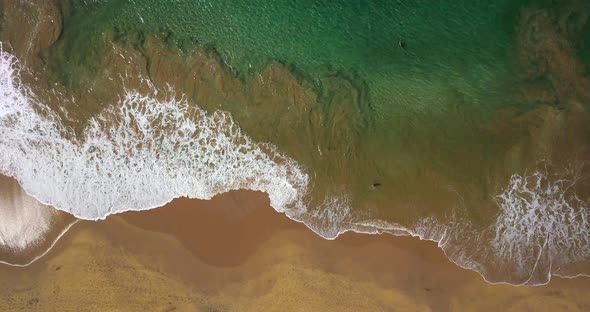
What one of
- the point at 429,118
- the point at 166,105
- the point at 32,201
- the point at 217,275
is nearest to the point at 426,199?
the point at 429,118

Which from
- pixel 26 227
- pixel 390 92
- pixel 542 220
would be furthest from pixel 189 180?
pixel 542 220

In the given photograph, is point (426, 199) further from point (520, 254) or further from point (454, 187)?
point (520, 254)

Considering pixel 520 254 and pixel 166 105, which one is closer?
pixel 520 254

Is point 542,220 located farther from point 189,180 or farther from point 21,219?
point 21,219

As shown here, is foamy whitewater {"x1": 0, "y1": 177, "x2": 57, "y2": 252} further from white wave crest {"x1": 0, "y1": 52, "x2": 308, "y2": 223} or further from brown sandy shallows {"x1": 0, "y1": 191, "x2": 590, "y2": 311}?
brown sandy shallows {"x1": 0, "y1": 191, "x2": 590, "y2": 311}

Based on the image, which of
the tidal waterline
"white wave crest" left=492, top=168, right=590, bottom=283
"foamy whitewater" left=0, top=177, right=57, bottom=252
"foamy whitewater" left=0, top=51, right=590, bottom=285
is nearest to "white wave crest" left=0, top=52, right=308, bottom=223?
"foamy whitewater" left=0, top=51, right=590, bottom=285

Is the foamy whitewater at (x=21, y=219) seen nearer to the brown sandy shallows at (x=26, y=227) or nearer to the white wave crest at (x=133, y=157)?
the brown sandy shallows at (x=26, y=227)
